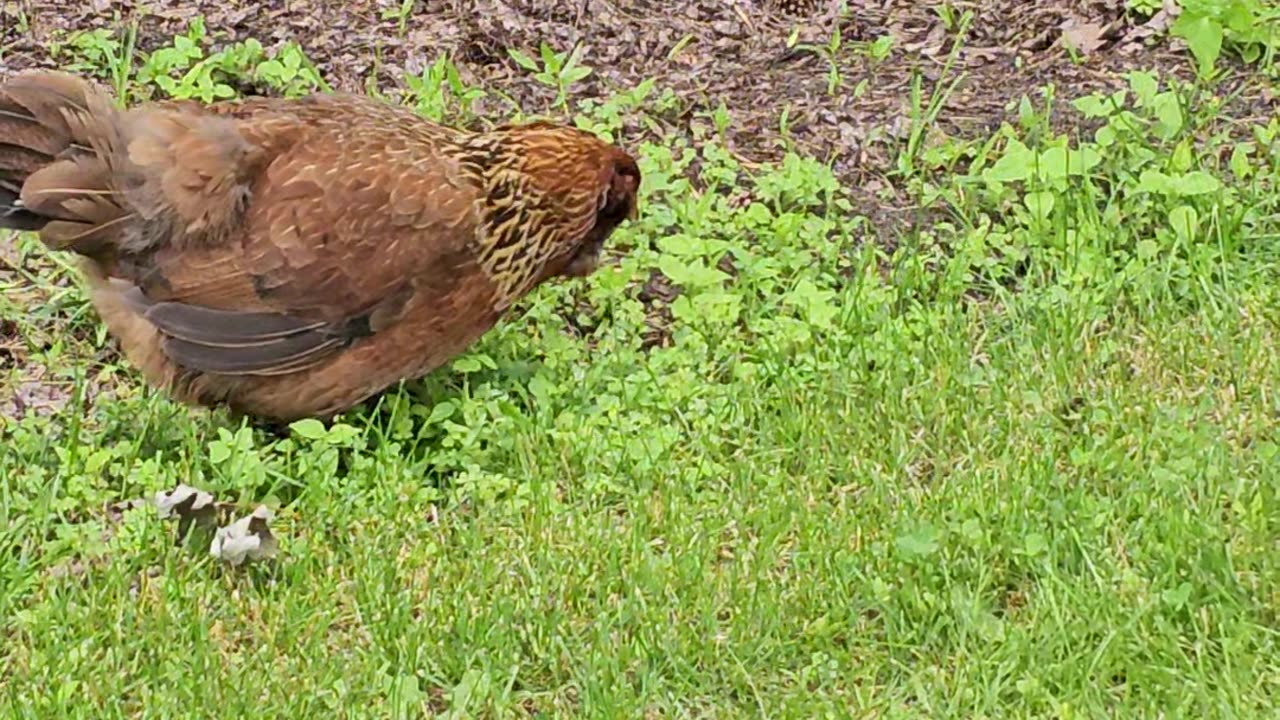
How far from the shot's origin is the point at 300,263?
4.85 m

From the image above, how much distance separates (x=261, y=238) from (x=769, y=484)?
1.53 meters

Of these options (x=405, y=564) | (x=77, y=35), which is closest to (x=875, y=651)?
(x=405, y=564)

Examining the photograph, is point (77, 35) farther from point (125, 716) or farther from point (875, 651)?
point (875, 651)

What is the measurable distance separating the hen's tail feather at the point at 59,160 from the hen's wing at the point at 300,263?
0.37 feet

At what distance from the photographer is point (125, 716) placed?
401 centimetres

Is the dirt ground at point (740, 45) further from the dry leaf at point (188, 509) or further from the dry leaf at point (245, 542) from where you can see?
the dry leaf at point (245, 542)

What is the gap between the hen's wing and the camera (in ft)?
15.9

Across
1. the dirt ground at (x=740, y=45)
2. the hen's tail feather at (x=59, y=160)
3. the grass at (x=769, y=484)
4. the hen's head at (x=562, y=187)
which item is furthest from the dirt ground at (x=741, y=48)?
the hen's tail feather at (x=59, y=160)

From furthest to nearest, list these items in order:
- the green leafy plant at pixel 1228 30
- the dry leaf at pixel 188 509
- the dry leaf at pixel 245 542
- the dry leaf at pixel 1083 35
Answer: the dry leaf at pixel 1083 35 → the green leafy plant at pixel 1228 30 → the dry leaf at pixel 188 509 → the dry leaf at pixel 245 542

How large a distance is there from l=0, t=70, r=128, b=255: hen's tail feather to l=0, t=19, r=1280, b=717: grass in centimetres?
58

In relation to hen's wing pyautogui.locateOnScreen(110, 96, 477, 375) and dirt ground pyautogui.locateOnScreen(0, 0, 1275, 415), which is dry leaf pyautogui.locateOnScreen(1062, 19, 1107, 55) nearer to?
dirt ground pyautogui.locateOnScreen(0, 0, 1275, 415)

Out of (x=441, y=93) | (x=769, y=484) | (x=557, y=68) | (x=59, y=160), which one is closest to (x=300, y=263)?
(x=59, y=160)

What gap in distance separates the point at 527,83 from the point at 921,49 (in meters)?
1.46

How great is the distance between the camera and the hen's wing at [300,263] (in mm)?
4848
